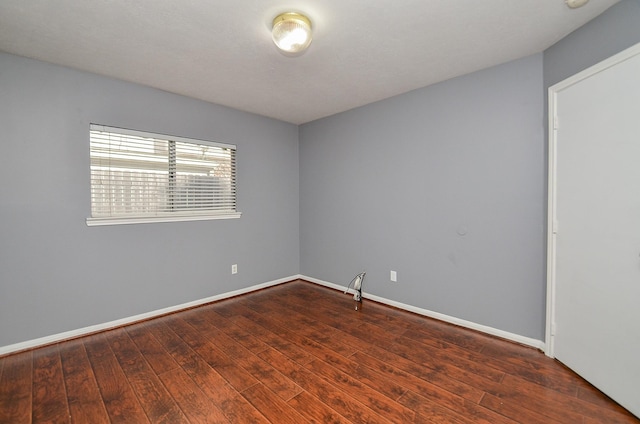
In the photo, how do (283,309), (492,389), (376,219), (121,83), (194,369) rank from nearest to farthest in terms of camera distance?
(492,389)
(194,369)
(121,83)
(283,309)
(376,219)

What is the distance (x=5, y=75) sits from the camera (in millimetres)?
2311

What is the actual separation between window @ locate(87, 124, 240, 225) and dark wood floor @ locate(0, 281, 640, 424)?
1.23 meters

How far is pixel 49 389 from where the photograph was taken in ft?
6.33

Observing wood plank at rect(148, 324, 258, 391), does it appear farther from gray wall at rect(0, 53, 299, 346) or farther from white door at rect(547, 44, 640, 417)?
white door at rect(547, 44, 640, 417)

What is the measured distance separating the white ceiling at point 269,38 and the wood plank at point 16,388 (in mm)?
2571

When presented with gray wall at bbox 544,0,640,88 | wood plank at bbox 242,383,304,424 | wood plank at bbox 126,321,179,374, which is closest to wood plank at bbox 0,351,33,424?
wood plank at bbox 126,321,179,374

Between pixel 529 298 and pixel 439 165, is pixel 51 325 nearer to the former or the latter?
pixel 439 165

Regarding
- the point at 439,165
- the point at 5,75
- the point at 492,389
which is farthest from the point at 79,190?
the point at 492,389

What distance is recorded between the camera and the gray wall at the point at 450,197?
8.07ft

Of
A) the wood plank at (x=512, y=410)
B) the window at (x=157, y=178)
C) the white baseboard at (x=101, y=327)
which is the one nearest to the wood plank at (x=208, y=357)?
the white baseboard at (x=101, y=327)

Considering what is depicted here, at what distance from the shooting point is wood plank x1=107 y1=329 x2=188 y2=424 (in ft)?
5.52

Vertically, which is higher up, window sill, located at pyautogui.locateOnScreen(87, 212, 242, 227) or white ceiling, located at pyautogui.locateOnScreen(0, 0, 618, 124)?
white ceiling, located at pyautogui.locateOnScreen(0, 0, 618, 124)

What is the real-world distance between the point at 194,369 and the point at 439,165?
9.88ft

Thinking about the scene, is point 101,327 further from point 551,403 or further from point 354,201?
point 551,403
